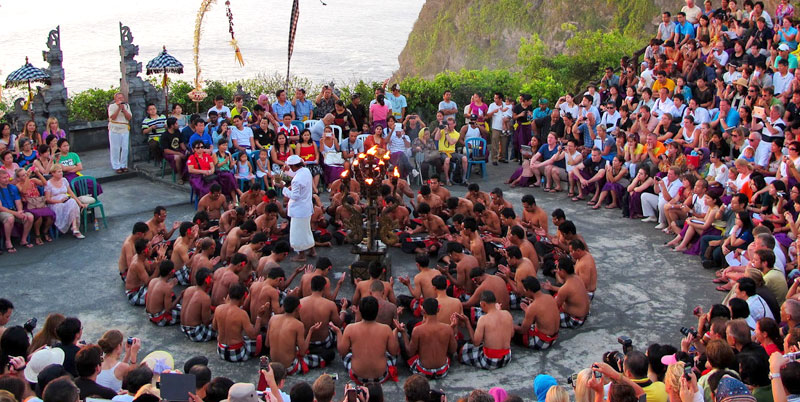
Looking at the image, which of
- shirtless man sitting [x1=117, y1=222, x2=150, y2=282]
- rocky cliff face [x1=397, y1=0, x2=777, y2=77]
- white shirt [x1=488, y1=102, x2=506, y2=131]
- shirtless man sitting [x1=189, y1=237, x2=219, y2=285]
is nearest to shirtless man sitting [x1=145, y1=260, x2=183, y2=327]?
shirtless man sitting [x1=189, y1=237, x2=219, y2=285]

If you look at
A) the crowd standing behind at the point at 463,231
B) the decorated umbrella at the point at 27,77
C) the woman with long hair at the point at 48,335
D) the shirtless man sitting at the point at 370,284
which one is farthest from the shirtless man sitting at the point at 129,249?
the decorated umbrella at the point at 27,77

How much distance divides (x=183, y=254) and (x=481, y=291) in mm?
4234

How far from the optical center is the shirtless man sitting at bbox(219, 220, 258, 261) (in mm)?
11898

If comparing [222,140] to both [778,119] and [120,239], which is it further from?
[778,119]

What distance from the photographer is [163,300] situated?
402 inches

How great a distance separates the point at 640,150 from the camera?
15188mm

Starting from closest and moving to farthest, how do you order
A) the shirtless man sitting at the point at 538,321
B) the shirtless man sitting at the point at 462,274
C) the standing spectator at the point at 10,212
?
the shirtless man sitting at the point at 538,321
the shirtless man sitting at the point at 462,274
the standing spectator at the point at 10,212

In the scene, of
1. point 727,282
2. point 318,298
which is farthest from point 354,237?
point 727,282

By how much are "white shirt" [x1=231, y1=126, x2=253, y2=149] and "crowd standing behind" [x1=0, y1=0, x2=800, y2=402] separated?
0.09 ft

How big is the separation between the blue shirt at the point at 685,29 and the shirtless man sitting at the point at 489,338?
11.7 metres

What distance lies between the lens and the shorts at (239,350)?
938cm

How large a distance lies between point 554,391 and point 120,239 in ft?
30.1

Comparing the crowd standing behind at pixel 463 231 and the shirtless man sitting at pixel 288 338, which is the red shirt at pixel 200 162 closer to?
the crowd standing behind at pixel 463 231

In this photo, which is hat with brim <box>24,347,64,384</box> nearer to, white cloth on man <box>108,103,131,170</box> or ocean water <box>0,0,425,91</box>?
white cloth on man <box>108,103,131,170</box>
